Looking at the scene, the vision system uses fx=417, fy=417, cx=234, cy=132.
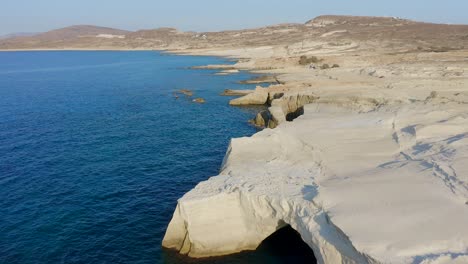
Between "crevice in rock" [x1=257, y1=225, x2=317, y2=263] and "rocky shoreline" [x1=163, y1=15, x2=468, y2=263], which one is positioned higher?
"rocky shoreline" [x1=163, y1=15, x2=468, y2=263]

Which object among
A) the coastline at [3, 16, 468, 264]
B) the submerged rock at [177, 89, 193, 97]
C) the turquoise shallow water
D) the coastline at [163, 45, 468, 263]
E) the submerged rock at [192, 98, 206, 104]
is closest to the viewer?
the coastline at [3, 16, 468, 264]

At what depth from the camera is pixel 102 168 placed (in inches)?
1421

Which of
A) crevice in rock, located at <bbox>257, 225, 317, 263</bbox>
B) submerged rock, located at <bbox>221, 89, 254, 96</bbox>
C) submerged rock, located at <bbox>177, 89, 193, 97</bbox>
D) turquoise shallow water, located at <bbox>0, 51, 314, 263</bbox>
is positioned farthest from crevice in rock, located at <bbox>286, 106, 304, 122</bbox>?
crevice in rock, located at <bbox>257, 225, 317, 263</bbox>

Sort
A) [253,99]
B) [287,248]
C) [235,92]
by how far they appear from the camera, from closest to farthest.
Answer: [287,248]
[253,99]
[235,92]

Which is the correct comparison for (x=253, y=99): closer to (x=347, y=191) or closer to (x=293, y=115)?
(x=293, y=115)

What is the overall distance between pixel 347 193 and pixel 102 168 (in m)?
23.1

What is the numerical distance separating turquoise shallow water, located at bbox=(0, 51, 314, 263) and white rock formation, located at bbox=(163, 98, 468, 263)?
2.53 metres

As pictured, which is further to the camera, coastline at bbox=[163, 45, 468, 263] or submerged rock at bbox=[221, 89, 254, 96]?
submerged rock at bbox=[221, 89, 254, 96]

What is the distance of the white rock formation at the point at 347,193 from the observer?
16.6 meters

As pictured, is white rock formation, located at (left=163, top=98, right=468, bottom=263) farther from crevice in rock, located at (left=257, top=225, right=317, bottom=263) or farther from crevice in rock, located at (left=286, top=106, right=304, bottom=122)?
crevice in rock, located at (left=286, top=106, right=304, bottom=122)

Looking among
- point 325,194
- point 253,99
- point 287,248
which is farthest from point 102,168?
point 253,99

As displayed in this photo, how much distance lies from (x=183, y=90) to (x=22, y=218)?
55658 millimetres

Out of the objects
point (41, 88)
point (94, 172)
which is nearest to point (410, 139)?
point (94, 172)

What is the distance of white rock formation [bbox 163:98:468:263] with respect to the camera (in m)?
16.6
